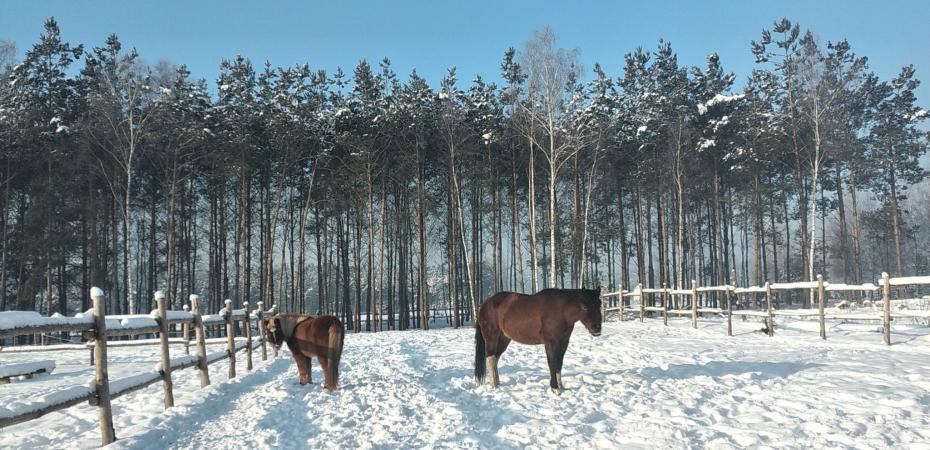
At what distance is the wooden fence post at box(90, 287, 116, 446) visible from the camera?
4.86 m

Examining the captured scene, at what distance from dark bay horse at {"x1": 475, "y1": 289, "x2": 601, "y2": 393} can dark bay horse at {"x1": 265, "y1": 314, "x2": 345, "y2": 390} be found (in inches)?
82.4

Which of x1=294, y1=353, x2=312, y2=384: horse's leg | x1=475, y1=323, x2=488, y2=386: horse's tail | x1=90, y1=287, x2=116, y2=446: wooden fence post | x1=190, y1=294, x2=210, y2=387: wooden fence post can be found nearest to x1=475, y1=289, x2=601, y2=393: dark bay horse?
x1=475, y1=323, x2=488, y2=386: horse's tail

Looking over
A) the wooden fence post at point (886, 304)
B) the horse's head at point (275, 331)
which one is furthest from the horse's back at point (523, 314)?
the wooden fence post at point (886, 304)

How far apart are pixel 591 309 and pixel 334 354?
12.4 ft

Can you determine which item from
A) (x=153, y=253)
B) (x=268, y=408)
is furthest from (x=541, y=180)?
(x=268, y=408)

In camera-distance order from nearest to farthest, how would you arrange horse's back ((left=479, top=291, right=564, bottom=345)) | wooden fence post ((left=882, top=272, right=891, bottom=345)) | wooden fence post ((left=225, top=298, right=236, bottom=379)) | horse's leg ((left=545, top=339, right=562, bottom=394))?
horse's leg ((left=545, top=339, right=562, bottom=394)) → horse's back ((left=479, top=291, right=564, bottom=345)) → wooden fence post ((left=225, top=298, right=236, bottom=379)) → wooden fence post ((left=882, top=272, right=891, bottom=345))

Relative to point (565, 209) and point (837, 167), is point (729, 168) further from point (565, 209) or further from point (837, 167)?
point (565, 209)

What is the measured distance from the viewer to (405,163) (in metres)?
25.9

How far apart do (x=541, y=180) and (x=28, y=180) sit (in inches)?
967

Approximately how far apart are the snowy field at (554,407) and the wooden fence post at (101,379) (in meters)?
0.22

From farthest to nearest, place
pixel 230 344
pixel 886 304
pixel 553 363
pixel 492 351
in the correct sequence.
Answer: pixel 886 304, pixel 230 344, pixel 492 351, pixel 553 363

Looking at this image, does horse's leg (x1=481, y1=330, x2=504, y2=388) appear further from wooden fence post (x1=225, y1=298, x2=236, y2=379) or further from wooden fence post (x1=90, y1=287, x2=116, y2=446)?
wooden fence post (x1=225, y1=298, x2=236, y2=379)

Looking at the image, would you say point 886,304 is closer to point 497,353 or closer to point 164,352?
point 497,353

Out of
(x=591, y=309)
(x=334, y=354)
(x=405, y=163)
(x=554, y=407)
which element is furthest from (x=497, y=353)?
(x=405, y=163)
